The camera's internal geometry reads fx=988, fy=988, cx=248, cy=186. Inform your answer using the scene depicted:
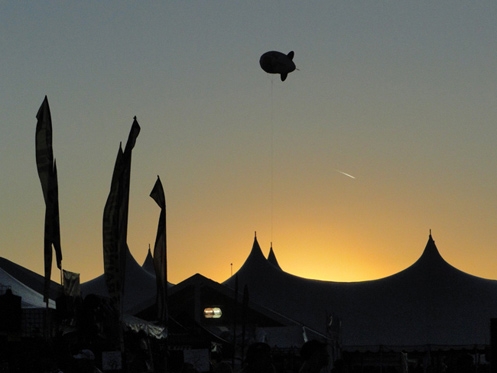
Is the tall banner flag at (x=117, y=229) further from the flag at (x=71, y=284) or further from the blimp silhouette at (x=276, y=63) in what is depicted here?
the blimp silhouette at (x=276, y=63)

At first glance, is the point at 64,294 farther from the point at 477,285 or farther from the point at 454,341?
the point at 477,285

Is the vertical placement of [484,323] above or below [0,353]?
above

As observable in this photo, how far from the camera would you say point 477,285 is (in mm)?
39781

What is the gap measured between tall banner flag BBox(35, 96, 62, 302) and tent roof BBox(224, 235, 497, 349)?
23.6 meters

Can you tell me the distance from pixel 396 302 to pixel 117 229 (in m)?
26.7

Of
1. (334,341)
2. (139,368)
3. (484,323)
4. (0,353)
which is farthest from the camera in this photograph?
(484,323)

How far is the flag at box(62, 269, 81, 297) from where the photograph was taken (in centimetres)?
1607

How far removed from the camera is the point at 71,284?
54.6 ft

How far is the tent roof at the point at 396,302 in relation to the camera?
37.3 meters

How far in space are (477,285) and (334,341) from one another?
12316 mm

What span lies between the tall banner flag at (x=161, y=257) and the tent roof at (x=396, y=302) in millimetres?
21412

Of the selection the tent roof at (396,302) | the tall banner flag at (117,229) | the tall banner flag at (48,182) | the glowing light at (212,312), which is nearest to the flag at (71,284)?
the tall banner flag at (117,229)

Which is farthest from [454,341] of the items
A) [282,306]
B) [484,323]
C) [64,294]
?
[64,294]

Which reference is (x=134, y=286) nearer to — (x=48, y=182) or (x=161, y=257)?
(x=161, y=257)
